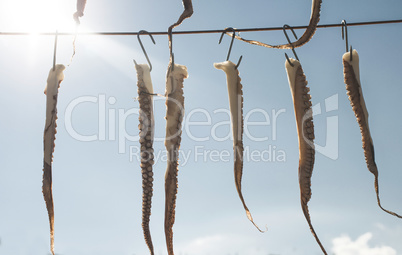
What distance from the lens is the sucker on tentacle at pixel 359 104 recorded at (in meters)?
3.79

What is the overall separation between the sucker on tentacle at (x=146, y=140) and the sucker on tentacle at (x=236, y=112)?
0.71 meters

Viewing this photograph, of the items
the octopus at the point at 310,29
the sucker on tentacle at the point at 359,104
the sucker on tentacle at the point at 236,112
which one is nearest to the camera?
the sucker on tentacle at the point at 236,112

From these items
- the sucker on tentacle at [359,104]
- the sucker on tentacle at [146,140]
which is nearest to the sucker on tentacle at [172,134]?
the sucker on tentacle at [146,140]

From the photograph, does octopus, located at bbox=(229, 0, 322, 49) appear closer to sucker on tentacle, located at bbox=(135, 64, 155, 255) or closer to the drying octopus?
the drying octopus

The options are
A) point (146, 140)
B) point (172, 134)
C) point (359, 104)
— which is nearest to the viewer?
point (146, 140)

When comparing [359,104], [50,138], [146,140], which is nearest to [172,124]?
[146,140]

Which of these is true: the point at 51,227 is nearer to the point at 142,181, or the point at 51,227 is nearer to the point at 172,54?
the point at 142,181

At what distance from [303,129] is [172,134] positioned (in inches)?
45.3

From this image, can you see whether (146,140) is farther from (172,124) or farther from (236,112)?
(236,112)

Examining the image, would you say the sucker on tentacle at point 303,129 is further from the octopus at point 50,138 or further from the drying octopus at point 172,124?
the octopus at point 50,138

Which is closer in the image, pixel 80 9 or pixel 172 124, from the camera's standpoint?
pixel 172 124

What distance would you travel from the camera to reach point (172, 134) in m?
3.76

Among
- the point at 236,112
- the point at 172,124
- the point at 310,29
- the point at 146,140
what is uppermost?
the point at 310,29

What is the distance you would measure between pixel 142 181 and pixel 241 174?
33.0 inches
